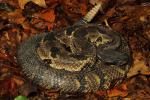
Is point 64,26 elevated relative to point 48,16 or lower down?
lower down

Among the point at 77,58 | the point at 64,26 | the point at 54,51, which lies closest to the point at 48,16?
the point at 64,26

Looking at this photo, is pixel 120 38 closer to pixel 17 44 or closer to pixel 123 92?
pixel 123 92

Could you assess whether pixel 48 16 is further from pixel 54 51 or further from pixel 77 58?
pixel 77 58

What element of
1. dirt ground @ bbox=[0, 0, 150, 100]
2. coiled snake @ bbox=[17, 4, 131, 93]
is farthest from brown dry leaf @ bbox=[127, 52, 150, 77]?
coiled snake @ bbox=[17, 4, 131, 93]

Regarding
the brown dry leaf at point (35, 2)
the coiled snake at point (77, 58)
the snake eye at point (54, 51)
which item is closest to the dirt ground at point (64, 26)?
the brown dry leaf at point (35, 2)

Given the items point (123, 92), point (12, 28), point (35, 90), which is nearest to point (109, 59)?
point (123, 92)

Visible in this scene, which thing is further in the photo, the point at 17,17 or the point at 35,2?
the point at 35,2
